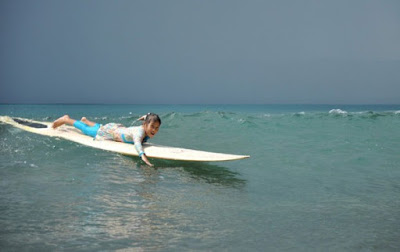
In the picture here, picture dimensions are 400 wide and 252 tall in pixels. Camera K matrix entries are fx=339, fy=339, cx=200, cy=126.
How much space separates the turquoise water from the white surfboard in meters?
0.17

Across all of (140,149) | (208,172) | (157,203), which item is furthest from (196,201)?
(140,149)

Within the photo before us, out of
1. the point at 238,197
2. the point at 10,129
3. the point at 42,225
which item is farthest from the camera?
the point at 10,129

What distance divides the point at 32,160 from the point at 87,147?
1394 mm

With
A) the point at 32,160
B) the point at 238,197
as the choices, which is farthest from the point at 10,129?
the point at 238,197

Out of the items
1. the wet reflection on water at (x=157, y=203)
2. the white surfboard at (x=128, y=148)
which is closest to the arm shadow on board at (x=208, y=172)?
the wet reflection on water at (x=157, y=203)

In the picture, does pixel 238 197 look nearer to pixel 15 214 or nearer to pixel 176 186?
pixel 176 186

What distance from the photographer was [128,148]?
6.54m

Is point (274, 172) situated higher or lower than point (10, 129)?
lower

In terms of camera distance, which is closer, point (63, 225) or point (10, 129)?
point (63, 225)

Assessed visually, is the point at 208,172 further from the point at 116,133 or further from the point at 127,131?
the point at 116,133

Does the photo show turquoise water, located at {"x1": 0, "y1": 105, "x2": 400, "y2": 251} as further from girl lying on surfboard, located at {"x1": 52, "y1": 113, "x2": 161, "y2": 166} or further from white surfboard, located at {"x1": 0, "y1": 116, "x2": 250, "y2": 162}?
girl lying on surfboard, located at {"x1": 52, "y1": 113, "x2": 161, "y2": 166}

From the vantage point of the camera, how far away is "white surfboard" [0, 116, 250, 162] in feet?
19.3

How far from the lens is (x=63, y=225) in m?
2.97

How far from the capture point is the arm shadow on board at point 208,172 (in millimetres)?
4953
